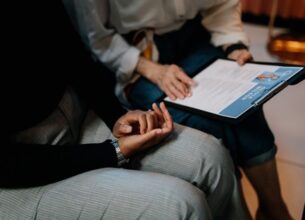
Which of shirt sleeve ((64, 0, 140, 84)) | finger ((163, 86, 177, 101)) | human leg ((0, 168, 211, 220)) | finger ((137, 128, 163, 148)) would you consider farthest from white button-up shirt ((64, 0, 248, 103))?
human leg ((0, 168, 211, 220))

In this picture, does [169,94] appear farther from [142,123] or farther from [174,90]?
[142,123]

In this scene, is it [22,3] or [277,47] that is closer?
[22,3]

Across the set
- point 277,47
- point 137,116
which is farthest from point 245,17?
point 137,116

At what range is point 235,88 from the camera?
105 centimetres

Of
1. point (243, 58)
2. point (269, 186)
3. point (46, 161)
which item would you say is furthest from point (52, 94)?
point (269, 186)

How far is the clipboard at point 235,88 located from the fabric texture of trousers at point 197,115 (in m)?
0.04

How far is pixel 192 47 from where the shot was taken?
132 cm

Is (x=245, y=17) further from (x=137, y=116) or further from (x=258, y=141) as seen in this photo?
(x=137, y=116)

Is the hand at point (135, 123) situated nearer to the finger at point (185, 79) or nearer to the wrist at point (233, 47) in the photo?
the finger at point (185, 79)

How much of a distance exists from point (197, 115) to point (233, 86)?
13 cm

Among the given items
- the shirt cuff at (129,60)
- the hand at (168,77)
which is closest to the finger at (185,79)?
the hand at (168,77)

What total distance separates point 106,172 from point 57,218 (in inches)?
5.4

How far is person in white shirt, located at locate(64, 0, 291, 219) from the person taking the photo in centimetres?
112

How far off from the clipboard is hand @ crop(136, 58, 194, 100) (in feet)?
0.08
